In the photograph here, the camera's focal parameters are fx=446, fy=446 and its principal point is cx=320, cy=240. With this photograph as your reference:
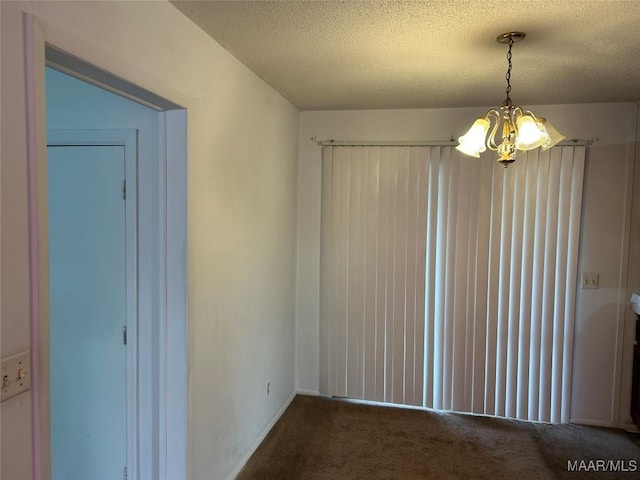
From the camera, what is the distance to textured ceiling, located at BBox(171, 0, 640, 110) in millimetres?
1794

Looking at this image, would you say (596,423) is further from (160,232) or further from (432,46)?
(160,232)

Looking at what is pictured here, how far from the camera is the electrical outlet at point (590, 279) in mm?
3352

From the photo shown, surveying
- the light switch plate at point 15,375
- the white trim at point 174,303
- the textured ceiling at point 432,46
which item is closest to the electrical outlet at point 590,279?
the textured ceiling at point 432,46

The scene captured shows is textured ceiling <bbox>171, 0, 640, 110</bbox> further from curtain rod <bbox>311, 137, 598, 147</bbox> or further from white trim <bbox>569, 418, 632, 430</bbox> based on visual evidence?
white trim <bbox>569, 418, 632, 430</bbox>

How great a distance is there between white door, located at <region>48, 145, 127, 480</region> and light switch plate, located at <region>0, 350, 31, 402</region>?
97 centimetres

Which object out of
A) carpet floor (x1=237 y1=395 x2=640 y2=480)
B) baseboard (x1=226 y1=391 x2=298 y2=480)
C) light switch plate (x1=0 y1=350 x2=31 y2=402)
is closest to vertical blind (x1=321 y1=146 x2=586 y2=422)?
carpet floor (x1=237 y1=395 x2=640 y2=480)

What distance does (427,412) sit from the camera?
358 cm

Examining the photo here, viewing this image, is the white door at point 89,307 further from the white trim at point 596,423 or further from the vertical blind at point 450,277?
the white trim at point 596,423

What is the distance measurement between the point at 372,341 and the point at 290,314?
71 centimetres

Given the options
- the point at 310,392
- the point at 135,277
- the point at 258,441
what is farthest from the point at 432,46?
the point at 310,392

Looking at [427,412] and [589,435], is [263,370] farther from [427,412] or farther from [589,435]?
[589,435]

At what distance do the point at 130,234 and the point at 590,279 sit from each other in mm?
3199

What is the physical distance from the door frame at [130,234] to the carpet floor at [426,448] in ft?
2.85

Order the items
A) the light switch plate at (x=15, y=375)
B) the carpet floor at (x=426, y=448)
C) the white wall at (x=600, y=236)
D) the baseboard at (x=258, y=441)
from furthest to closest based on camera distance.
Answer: the white wall at (x=600, y=236) < the carpet floor at (x=426, y=448) < the baseboard at (x=258, y=441) < the light switch plate at (x=15, y=375)
